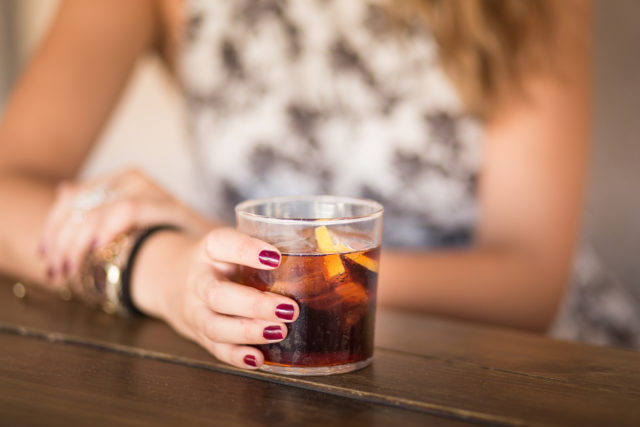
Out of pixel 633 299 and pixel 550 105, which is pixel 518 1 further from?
pixel 633 299

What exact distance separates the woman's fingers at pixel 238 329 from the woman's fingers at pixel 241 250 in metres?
0.05

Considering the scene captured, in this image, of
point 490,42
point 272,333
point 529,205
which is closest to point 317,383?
point 272,333

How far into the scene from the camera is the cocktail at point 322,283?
562 millimetres

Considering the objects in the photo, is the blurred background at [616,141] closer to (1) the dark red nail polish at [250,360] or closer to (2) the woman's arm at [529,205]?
(2) the woman's arm at [529,205]

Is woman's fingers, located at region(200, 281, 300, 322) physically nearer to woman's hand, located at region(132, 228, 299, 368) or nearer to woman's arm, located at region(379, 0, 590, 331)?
woman's hand, located at region(132, 228, 299, 368)

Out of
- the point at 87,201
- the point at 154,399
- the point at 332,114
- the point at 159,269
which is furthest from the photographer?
the point at 332,114

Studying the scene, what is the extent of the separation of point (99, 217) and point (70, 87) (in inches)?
25.0

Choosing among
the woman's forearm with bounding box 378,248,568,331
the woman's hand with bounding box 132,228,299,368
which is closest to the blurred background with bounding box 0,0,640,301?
the woman's forearm with bounding box 378,248,568,331

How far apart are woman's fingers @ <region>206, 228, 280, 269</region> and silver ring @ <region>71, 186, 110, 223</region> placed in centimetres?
32

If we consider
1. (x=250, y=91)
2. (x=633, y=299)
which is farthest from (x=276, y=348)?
(x=633, y=299)

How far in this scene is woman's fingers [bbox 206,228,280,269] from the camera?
56 cm

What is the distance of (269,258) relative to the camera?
1.84 feet

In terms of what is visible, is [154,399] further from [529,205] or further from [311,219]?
[529,205]

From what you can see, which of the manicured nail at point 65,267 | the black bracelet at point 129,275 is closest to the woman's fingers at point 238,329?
the black bracelet at point 129,275
